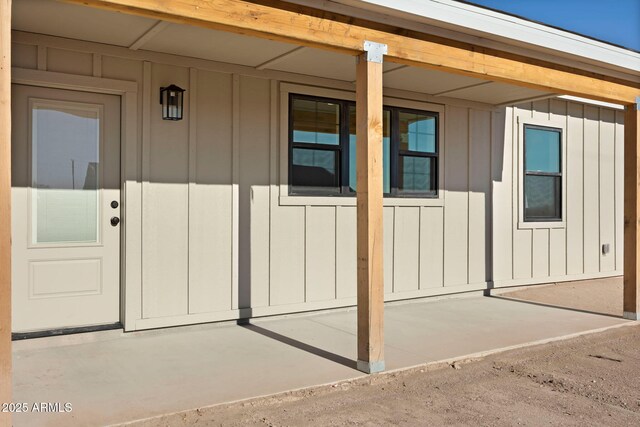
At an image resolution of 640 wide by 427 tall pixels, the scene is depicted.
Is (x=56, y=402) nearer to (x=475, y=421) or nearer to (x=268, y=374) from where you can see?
(x=268, y=374)

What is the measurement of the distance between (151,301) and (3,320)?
238 centimetres

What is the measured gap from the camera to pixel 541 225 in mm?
8094

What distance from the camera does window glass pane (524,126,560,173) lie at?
26.4 ft

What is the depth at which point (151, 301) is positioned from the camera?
516 centimetres

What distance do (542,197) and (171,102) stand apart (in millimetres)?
5562

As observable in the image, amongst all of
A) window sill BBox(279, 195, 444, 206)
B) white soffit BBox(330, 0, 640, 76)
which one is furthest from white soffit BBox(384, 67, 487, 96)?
window sill BBox(279, 195, 444, 206)

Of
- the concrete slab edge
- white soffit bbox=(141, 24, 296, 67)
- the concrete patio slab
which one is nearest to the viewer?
the concrete slab edge

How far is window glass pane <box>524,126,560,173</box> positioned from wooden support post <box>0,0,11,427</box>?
6.85 meters

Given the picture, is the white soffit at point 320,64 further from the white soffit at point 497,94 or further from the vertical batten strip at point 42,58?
the vertical batten strip at point 42,58

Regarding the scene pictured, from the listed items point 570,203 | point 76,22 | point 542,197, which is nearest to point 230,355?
point 76,22

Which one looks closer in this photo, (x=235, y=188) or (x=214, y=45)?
(x=214, y=45)

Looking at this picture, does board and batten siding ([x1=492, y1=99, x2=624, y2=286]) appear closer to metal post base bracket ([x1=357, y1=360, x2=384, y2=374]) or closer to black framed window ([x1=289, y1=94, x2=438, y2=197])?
black framed window ([x1=289, y1=94, x2=438, y2=197])

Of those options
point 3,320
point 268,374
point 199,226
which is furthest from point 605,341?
point 3,320

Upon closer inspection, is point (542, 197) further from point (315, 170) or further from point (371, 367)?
point (371, 367)
